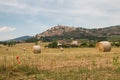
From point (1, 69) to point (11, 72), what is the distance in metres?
0.61

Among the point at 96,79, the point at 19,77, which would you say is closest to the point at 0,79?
the point at 19,77

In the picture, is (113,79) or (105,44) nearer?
(113,79)

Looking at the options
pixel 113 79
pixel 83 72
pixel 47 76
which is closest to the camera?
pixel 113 79

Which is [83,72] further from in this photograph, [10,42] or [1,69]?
[10,42]

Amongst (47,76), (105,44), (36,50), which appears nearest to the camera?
(47,76)

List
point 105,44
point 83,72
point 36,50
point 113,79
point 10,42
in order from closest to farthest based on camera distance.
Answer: point 113,79 < point 83,72 < point 105,44 < point 36,50 < point 10,42

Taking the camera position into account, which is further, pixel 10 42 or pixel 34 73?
pixel 10 42

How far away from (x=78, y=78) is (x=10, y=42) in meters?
89.5

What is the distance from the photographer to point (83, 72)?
1188cm

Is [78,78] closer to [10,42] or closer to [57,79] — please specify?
[57,79]

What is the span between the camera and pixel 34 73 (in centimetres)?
1206

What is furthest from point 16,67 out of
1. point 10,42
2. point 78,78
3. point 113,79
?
point 10,42

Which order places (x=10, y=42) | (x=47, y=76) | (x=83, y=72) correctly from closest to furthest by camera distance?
(x=47, y=76) → (x=83, y=72) → (x=10, y=42)

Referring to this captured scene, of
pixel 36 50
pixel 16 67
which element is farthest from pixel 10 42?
pixel 16 67
